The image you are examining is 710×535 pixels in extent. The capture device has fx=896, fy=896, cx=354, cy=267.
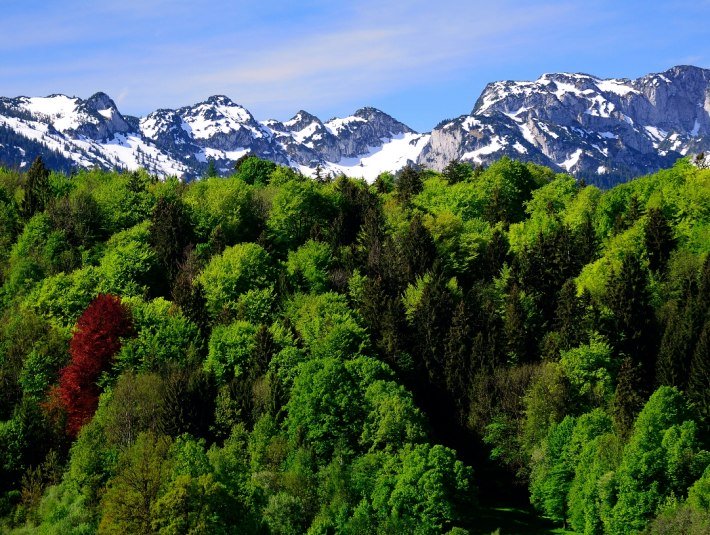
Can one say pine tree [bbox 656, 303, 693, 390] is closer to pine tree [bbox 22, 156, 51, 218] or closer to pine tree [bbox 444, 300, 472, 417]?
pine tree [bbox 444, 300, 472, 417]

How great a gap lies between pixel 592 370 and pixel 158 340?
43.3 meters

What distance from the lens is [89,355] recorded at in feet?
286

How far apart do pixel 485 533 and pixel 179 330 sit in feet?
122

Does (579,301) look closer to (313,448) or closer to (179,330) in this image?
(313,448)

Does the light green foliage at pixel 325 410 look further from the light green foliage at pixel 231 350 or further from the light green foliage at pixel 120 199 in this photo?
the light green foliage at pixel 120 199

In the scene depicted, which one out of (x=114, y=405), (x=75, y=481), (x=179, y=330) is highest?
(x=179, y=330)

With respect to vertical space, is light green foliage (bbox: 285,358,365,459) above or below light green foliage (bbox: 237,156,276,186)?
below

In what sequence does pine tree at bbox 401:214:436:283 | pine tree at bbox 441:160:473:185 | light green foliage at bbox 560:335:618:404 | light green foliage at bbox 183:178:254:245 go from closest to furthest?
light green foliage at bbox 560:335:618:404 < pine tree at bbox 401:214:436:283 < light green foliage at bbox 183:178:254:245 < pine tree at bbox 441:160:473:185

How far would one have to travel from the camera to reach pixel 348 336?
89125mm

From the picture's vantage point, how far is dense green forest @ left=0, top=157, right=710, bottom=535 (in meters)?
68.7

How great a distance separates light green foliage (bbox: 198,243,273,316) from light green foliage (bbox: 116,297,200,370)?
6794mm

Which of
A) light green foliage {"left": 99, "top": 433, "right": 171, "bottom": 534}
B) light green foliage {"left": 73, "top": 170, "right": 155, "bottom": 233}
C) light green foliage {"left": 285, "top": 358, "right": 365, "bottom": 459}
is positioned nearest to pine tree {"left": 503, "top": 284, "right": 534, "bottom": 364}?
light green foliage {"left": 285, "top": 358, "right": 365, "bottom": 459}

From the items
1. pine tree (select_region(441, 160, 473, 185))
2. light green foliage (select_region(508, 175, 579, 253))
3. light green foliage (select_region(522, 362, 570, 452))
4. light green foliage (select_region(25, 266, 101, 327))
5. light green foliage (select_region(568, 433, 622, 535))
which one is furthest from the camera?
pine tree (select_region(441, 160, 473, 185))

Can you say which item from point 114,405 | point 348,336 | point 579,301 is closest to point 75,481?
point 114,405
